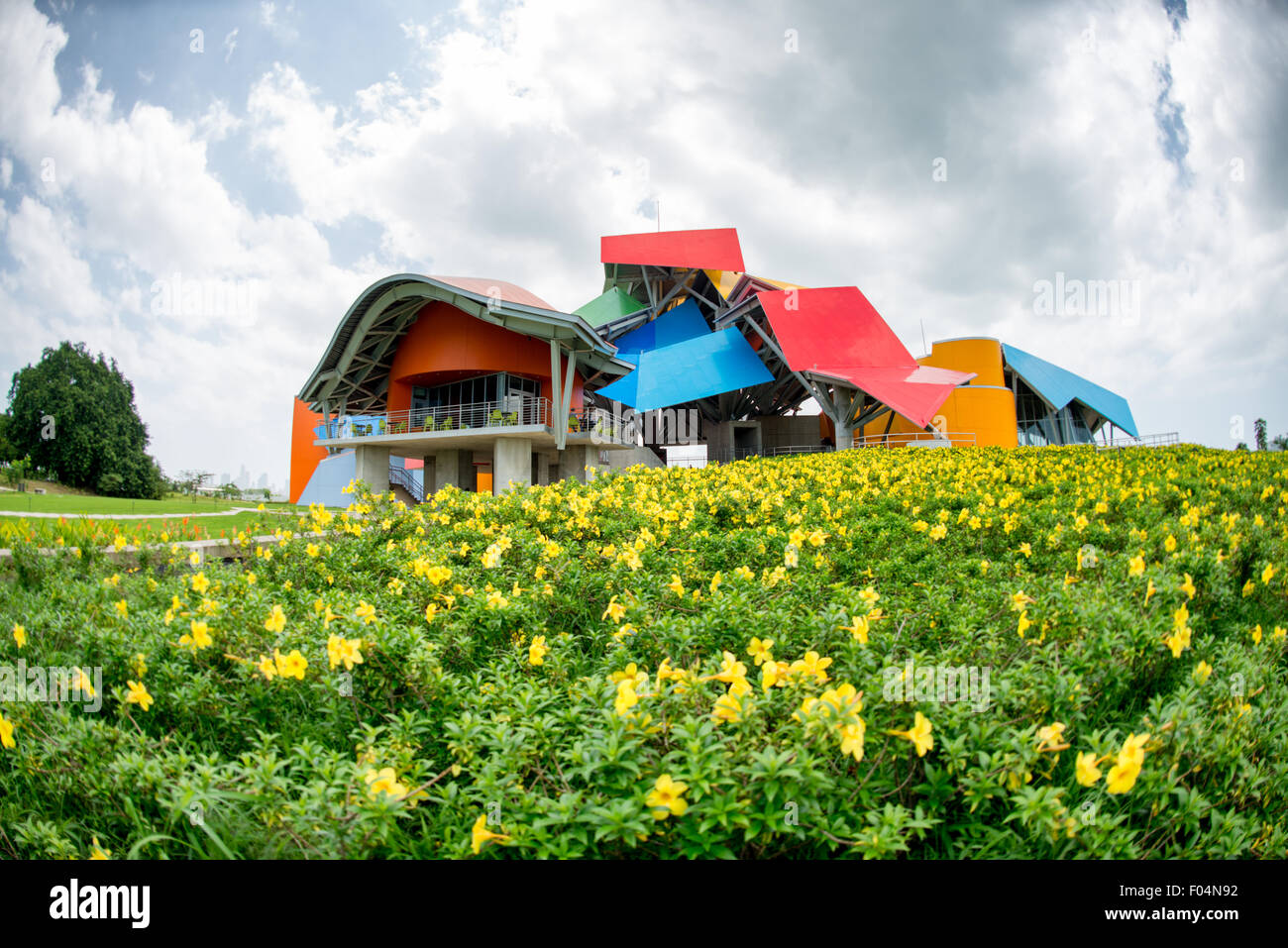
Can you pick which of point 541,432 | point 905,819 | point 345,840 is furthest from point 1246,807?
point 541,432

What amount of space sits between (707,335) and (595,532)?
24.0 meters

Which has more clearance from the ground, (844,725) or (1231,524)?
(1231,524)

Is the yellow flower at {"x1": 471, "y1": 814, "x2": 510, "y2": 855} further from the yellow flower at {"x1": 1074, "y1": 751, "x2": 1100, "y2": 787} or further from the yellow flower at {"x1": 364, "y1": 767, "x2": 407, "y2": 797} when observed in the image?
the yellow flower at {"x1": 1074, "y1": 751, "x2": 1100, "y2": 787}

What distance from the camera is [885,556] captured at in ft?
15.0

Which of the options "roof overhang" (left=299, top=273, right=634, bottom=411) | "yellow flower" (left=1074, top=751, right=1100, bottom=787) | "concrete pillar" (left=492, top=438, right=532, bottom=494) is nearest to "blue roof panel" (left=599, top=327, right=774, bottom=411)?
"roof overhang" (left=299, top=273, right=634, bottom=411)

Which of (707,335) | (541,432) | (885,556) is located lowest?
(885,556)

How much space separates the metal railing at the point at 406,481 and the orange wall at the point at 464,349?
5.59 m

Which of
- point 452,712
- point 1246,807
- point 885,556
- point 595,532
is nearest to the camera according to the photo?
point 1246,807

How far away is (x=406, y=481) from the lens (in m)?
26.9

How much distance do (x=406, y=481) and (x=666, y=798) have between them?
27.5 m

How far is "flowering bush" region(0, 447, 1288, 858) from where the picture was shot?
5.41 feet

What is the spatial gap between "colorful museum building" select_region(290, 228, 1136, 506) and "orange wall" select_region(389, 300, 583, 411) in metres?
0.06

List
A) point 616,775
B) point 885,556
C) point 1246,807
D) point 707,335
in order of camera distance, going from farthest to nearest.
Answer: point 707,335 < point 885,556 < point 1246,807 < point 616,775
